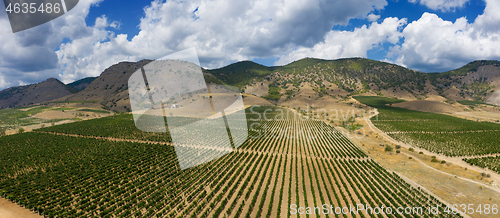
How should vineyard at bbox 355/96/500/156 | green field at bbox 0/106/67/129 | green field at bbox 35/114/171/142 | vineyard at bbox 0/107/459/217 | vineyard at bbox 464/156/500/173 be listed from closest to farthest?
vineyard at bbox 0/107/459/217 < vineyard at bbox 464/156/500/173 < vineyard at bbox 355/96/500/156 < green field at bbox 35/114/171/142 < green field at bbox 0/106/67/129

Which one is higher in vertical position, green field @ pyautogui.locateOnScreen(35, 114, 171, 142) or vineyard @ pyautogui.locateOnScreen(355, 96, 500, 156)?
green field @ pyautogui.locateOnScreen(35, 114, 171, 142)

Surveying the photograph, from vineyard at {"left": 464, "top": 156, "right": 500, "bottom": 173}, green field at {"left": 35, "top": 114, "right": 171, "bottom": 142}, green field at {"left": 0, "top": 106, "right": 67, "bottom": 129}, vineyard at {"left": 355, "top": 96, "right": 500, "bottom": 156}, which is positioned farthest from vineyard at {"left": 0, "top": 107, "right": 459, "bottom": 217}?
green field at {"left": 0, "top": 106, "right": 67, "bottom": 129}

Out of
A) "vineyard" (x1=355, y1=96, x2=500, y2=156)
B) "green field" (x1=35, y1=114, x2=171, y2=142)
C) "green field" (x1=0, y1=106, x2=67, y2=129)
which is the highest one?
"green field" (x1=0, y1=106, x2=67, y2=129)

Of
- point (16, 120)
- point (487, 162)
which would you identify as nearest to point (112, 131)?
point (16, 120)

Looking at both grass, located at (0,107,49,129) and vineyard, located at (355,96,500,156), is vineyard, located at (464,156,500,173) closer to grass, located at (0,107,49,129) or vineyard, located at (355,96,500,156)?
vineyard, located at (355,96,500,156)

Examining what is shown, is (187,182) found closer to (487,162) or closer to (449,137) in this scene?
(487,162)

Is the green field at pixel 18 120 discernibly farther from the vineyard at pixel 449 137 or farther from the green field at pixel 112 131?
the vineyard at pixel 449 137

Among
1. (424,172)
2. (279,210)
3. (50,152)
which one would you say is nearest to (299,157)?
(279,210)

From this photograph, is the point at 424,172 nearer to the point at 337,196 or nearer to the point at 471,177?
the point at 471,177
